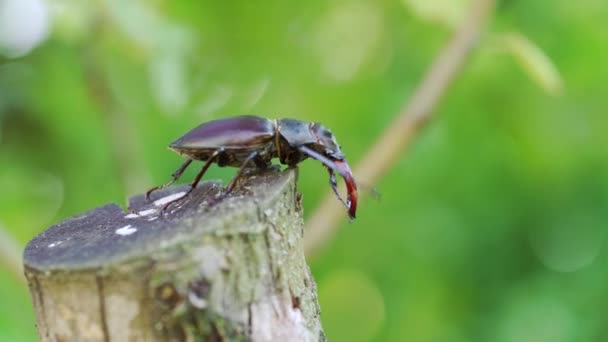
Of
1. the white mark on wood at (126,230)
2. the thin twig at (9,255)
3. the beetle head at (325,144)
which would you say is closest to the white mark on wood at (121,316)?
the white mark on wood at (126,230)

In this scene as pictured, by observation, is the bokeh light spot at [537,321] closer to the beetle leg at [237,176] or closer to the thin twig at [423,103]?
the thin twig at [423,103]

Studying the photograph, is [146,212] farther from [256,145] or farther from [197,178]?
[256,145]

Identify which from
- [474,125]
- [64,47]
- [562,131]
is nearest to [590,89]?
[562,131]

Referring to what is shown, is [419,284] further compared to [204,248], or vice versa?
[419,284]

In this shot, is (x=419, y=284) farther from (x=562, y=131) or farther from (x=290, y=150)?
(x=290, y=150)

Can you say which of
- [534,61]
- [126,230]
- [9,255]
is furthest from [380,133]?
[126,230]

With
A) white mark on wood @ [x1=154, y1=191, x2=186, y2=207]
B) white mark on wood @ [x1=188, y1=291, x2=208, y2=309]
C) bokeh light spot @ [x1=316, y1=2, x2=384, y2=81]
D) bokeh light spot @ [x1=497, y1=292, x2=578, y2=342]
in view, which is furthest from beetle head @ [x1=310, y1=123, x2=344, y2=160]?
bokeh light spot @ [x1=497, y1=292, x2=578, y2=342]

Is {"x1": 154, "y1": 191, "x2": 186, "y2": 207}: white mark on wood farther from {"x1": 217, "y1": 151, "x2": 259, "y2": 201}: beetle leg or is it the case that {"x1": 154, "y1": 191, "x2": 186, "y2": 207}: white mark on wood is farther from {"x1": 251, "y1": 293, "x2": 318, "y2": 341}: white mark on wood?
{"x1": 251, "y1": 293, "x2": 318, "y2": 341}: white mark on wood
